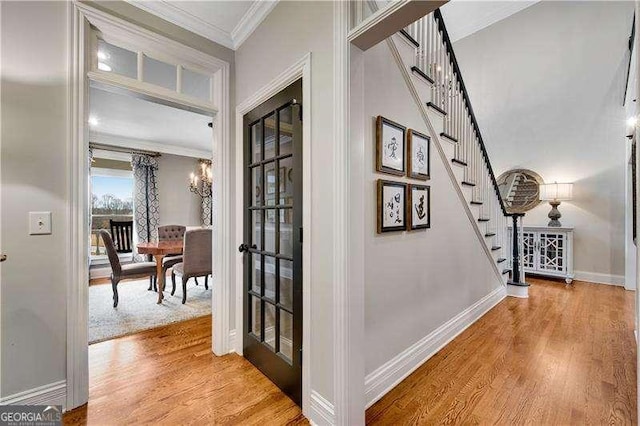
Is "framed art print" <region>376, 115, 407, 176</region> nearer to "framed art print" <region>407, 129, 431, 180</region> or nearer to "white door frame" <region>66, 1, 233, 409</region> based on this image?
"framed art print" <region>407, 129, 431, 180</region>

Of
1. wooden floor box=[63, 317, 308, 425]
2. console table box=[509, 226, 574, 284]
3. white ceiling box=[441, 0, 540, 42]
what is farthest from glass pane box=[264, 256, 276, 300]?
white ceiling box=[441, 0, 540, 42]

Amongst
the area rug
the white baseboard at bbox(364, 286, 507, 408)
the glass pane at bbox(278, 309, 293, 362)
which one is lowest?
the area rug

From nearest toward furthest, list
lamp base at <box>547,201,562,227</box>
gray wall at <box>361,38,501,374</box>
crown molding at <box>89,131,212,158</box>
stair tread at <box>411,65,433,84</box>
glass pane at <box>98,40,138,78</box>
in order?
1. gray wall at <box>361,38,501,374</box>
2. stair tread at <box>411,65,433,84</box>
3. glass pane at <box>98,40,138,78</box>
4. lamp base at <box>547,201,562,227</box>
5. crown molding at <box>89,131,212,158</box>

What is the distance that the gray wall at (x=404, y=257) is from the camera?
1.68 meters

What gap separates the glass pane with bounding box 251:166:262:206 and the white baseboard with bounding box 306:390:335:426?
51.2 inches

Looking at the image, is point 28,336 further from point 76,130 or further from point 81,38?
point 81,38

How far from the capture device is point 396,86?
189cm

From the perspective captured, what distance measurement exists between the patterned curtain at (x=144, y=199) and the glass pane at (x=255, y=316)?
14.9 ft

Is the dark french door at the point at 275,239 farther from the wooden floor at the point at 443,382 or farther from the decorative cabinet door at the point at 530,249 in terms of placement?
the decorative cabinet door at the point at 530,249

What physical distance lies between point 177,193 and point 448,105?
226 inches

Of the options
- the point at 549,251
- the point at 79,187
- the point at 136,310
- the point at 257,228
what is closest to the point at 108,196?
the point at 136,310

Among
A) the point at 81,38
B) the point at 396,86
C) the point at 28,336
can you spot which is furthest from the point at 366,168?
the point at 28,336

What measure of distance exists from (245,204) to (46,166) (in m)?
1.18

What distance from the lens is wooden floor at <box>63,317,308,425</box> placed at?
156 cm
